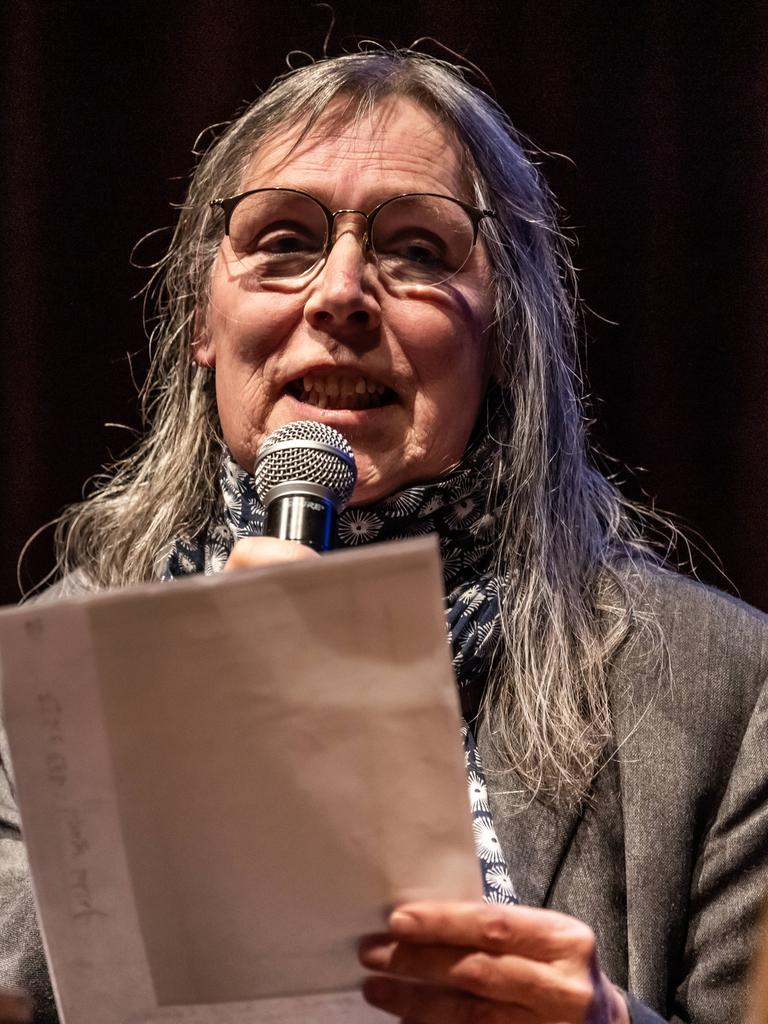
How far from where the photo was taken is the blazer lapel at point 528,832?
4.16ft

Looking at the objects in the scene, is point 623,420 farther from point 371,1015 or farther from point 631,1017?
point 371,1015

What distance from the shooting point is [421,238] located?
146 cm

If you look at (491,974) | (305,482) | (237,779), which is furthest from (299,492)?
(491,974)

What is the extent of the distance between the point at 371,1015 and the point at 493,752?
0.60 meters

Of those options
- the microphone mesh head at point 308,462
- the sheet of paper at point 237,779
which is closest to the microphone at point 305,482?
the microphone mesh head at point 308,462

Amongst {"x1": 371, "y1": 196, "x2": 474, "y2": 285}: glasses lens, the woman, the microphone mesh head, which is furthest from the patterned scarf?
the microphone mesh head

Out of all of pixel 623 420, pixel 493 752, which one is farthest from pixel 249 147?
pixel 493 752

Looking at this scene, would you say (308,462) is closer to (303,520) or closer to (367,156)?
(303,520)

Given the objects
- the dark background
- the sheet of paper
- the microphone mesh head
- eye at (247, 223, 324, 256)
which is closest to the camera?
the sheet of paper

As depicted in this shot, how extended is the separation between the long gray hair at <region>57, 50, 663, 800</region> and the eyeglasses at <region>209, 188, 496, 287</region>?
7 centimetres

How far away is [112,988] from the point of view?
2.52ft

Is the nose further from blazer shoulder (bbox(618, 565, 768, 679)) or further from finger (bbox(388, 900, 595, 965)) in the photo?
finger (bbox(388, 900, 595, 965))

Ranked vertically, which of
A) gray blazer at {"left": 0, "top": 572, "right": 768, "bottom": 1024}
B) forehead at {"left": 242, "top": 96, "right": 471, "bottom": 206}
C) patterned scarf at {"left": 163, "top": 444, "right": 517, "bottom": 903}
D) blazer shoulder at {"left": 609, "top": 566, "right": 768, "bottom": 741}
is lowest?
gray blazer at {"left": 0, "top": 572, "right": 768, "bottom": 1024}

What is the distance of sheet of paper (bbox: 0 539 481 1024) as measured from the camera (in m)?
0.70
